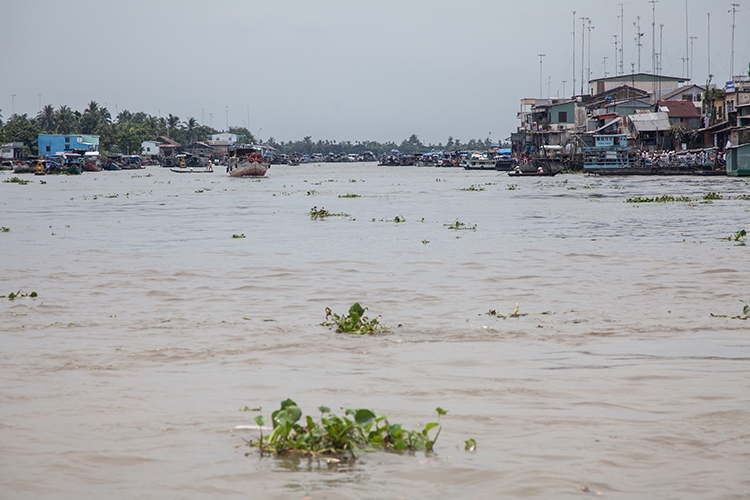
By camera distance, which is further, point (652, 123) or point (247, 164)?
point (652, 123)

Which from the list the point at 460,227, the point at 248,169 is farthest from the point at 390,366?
the point at 248,169

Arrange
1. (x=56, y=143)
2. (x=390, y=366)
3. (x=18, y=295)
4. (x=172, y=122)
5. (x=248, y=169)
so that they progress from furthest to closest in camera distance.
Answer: (x=172, y=122) → (x=56, y=143) → (x=248, y=169) → (x=18, y=295) → (x=390, y=366)

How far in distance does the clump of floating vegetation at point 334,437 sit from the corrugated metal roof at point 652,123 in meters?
69.9

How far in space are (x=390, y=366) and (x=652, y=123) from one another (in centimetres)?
6841

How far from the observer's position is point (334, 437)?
14.1 feet

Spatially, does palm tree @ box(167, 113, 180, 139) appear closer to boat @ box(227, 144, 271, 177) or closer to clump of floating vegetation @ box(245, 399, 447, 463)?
boat @ box(227, 144, 271, 177)

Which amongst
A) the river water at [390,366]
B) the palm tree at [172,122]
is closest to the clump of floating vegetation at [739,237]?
the river water at [390,366]

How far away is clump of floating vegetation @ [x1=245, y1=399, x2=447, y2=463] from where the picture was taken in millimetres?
4285

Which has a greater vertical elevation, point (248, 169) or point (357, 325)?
point (248, 169)

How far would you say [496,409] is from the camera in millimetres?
5258

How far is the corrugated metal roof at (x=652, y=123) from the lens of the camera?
69.4 m

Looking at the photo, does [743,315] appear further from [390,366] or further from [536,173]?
[536,173]

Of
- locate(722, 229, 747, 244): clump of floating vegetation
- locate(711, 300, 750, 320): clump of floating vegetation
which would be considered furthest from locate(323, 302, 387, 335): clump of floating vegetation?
locate(722, 229, 747, 244): clump of floating vegetation

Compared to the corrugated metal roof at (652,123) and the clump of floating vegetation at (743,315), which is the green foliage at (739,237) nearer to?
the clump of floating vegetation at (743,315)
